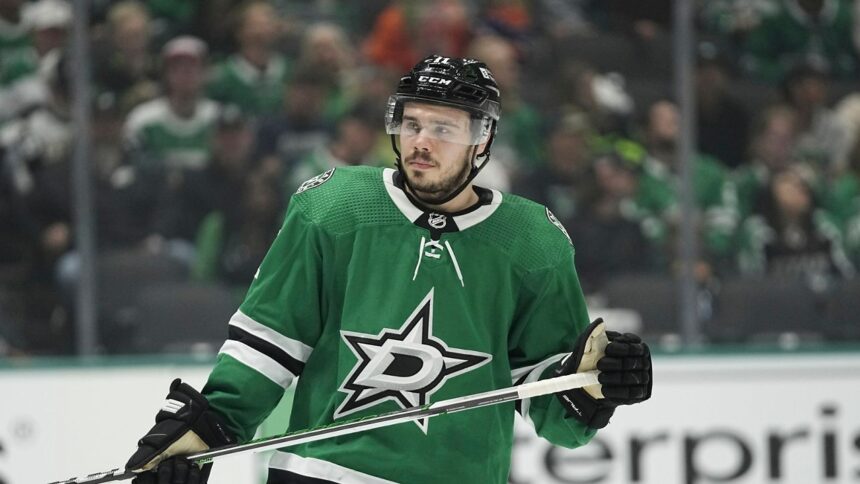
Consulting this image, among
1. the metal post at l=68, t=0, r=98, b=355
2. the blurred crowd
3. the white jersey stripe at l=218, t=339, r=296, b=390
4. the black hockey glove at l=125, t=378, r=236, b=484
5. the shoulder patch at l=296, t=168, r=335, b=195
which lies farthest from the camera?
the blurred crowd

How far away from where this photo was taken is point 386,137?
489 centimetres

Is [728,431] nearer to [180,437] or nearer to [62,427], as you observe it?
[62,427]

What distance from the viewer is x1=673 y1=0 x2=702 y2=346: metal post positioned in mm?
4633

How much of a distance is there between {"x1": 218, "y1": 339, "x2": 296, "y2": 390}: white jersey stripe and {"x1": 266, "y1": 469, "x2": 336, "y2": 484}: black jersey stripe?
16 centimetres

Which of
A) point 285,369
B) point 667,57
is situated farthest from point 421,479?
point 667,57

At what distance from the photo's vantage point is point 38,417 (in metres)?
4.15

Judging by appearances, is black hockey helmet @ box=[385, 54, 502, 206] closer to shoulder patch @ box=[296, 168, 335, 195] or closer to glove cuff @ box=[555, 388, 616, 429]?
shoulder patch @ box=[296, 168, 335, 195]

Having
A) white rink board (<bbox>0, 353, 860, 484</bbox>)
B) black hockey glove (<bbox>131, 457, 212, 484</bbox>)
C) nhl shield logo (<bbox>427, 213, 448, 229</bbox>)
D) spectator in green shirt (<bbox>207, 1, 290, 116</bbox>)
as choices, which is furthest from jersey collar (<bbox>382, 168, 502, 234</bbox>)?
spectator in green shirt (<bbox>207, 1, 290, 116</bbox>)

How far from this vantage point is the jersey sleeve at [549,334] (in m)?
2.44

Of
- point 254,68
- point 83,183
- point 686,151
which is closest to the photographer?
point 83,183

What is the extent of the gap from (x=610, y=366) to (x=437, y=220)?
0.40 metres

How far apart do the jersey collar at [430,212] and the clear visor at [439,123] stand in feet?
0.32

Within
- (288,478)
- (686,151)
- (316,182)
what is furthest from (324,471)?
(686,151)

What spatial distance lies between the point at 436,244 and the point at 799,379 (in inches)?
87.6
